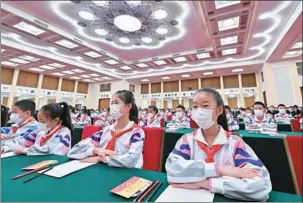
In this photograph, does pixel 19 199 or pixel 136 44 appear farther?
pixel 136 44

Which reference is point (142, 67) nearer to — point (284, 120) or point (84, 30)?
point (84, 30)

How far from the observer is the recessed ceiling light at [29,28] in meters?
6.25

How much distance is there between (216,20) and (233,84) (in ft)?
28.6

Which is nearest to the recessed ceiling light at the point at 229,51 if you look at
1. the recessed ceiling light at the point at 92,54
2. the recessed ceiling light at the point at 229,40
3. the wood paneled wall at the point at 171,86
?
the recessed ceiling light at the point at 229,40

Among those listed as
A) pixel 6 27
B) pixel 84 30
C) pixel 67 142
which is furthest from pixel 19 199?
pixel 6 27

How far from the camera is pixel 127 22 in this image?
5977 mm

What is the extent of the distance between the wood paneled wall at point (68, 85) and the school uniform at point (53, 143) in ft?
47.7

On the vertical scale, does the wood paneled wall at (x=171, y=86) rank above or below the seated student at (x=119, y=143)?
above

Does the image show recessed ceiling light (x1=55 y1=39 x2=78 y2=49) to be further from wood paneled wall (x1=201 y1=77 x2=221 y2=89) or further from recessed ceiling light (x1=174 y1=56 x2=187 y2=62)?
wood paneled wall (x1=201 y1=77 x2=221 y2=89)

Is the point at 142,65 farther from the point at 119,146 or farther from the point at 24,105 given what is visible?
the point at 119,146

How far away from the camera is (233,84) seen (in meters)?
13.3

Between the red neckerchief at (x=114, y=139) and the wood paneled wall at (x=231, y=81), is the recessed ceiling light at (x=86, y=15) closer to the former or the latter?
the red neckerchief at (x=114, y=139)

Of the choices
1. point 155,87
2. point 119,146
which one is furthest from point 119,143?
point 155,87

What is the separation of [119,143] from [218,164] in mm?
840
